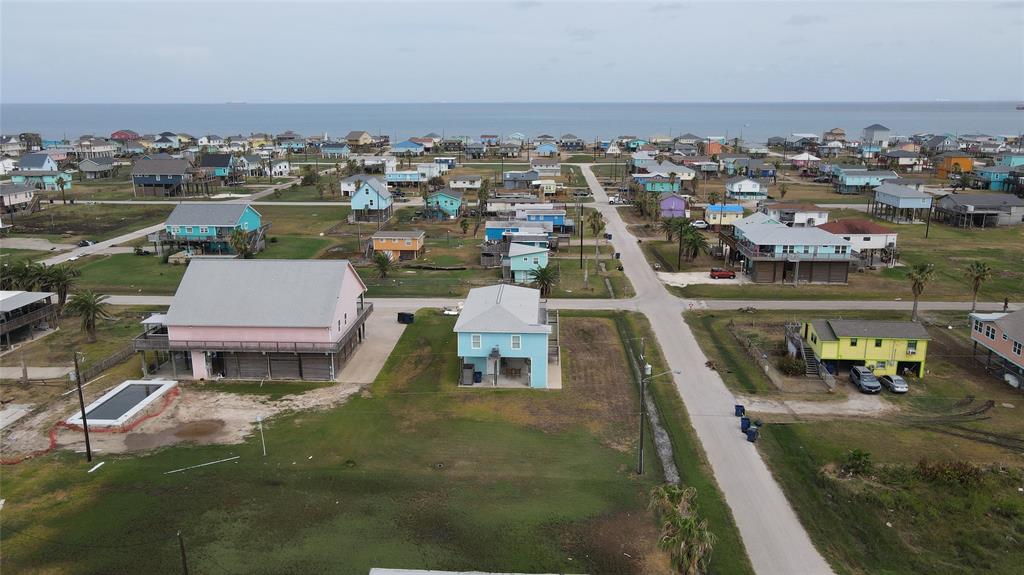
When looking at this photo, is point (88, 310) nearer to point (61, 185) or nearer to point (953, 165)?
point (61, 185)

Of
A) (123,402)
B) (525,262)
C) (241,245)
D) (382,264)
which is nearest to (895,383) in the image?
(525,262)

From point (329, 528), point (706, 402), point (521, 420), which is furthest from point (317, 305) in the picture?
point (706, 402)

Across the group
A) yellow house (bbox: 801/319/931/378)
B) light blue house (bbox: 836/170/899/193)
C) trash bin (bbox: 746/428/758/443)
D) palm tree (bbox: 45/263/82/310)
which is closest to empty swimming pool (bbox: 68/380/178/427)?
palm tree (bbox: 45/263/82/310)

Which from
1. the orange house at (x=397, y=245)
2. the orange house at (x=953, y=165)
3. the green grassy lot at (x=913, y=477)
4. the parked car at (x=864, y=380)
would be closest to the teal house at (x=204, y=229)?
the orange house at (x=397, y=245)

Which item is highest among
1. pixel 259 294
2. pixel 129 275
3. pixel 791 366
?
pixel 259 294

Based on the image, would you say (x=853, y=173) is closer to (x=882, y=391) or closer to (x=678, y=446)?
(x=882, y=391)

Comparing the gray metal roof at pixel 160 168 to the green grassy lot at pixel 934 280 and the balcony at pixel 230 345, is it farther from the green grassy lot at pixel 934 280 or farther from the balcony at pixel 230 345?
the green grassy lot at pixel 934 280
